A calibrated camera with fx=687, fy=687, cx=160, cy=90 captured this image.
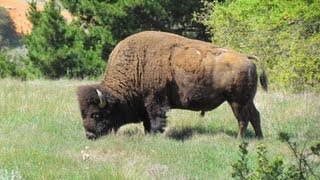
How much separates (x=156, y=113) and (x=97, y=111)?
1.02 m

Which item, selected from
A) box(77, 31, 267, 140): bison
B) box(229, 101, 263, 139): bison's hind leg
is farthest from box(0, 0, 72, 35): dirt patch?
box(229, 101, 263, 139): bison's hind leg

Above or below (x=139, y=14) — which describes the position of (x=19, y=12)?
below

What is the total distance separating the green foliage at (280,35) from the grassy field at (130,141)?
6.57 meters

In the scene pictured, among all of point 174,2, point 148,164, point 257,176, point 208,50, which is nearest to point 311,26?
point 174,2

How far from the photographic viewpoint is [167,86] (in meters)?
11.9

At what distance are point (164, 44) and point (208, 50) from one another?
0.78 metres

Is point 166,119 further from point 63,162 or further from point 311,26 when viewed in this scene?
point 311,26

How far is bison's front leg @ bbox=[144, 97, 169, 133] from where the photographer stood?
39.1ft

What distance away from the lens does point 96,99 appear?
1194cm

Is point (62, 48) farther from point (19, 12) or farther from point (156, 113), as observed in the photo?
point (19, 12)

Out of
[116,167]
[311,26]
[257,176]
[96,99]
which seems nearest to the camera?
[257,176]

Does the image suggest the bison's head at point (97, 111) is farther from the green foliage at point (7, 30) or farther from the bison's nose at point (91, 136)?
the green foliage at point (7, 30)

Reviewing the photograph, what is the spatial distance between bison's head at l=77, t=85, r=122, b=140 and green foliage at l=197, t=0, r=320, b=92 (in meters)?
10.6

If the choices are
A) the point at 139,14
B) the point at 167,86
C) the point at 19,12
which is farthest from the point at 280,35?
the point at 19,12
